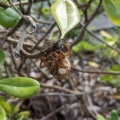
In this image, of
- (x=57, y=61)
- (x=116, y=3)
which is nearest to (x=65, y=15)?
(x=116, y=3)

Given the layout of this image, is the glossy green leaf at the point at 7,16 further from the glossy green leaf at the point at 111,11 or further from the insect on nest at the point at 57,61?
the glossy green leaf at the point at 111,11

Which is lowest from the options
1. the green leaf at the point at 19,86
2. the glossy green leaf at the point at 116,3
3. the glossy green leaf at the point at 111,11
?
the green leaf at the point at 19,86

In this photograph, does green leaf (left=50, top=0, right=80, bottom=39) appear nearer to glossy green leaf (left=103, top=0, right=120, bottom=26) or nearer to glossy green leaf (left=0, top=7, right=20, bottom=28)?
glossy green leaf (left=103, top=0, right=120, bottom=26)

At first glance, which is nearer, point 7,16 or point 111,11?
point 111,11

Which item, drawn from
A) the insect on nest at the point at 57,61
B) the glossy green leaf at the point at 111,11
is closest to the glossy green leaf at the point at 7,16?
the insect on nest at the point at 57,61

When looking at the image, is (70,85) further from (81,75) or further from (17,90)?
(17,90)

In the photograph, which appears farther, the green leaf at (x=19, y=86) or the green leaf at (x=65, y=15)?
the green leaf at (x=19, y=86)

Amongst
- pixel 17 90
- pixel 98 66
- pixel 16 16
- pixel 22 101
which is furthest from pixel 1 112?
pixel 98 66

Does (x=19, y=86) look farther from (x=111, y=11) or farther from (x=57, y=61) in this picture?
(x=111, y=11)
